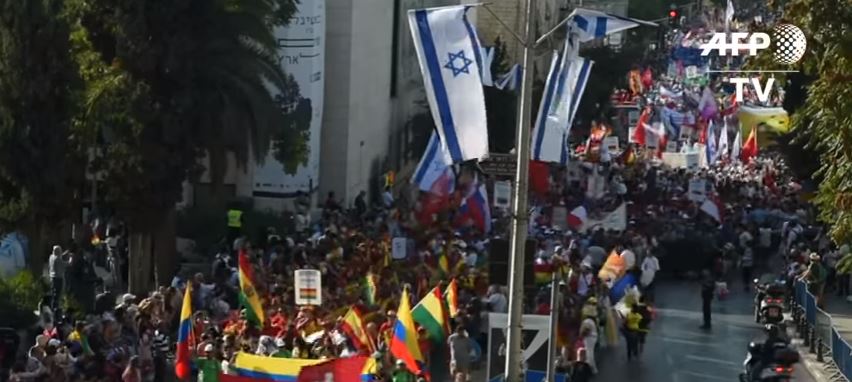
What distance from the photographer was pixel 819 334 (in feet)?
93.7

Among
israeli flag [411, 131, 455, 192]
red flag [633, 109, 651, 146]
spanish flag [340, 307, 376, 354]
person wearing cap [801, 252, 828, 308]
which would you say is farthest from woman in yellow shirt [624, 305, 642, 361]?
red flag [633, 109, 651, 146]

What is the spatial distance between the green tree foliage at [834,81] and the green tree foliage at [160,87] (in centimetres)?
1241

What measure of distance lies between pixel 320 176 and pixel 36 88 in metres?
16.8

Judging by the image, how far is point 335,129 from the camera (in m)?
45.6

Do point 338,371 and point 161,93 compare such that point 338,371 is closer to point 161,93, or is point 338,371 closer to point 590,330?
point 590,330

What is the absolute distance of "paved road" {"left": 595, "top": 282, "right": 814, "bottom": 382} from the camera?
27120mm

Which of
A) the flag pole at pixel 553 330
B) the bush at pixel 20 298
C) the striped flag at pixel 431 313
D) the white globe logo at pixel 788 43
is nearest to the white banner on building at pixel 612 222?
the bush at pixel 20 298

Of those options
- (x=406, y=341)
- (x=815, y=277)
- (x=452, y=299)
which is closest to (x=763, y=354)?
(x=452, y=299)

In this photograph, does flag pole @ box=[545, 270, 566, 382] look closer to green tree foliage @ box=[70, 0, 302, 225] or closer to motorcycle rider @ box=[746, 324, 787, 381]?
motorcycle rider @ box=[746, 324, 787, 381]

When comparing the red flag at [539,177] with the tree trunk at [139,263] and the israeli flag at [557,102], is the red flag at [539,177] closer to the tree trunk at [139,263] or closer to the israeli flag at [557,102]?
the tree trunk at [139,263]

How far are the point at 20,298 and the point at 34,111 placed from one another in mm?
3973

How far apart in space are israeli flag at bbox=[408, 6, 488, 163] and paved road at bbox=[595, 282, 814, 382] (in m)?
8.20

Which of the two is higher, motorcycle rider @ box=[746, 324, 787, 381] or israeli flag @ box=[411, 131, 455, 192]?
israeli flag @ box=[411, 131, 455, 192]

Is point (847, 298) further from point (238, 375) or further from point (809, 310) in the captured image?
point (238, 375)
